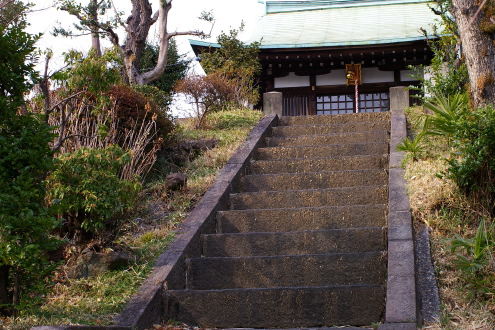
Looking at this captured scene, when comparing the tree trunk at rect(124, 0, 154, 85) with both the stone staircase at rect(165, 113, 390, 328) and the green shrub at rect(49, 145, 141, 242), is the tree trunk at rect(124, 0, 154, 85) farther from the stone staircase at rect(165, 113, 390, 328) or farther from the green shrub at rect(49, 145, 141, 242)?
the green shrub at rect(49, 145, 141, 242)

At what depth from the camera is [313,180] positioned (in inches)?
281

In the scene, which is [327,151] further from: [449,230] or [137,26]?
[137,26]

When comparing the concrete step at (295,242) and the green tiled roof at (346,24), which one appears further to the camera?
the green tiled roof at (346,24)

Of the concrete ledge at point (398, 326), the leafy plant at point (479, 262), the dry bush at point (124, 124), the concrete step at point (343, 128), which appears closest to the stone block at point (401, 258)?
the leafy plant at point (479, 262)

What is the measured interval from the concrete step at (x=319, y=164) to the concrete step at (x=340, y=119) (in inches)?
81.2

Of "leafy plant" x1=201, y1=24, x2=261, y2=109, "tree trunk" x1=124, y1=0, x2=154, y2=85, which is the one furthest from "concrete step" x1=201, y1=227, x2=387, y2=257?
"tree trunk" x1=124, y1=0, x2=154, y2=85

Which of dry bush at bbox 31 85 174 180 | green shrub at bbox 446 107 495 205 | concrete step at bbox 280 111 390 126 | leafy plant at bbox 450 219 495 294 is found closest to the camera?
leafy plant at bbox 450 219 495 294

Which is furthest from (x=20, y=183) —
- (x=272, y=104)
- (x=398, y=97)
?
(x=398, y=97)

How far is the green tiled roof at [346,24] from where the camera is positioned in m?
13.8

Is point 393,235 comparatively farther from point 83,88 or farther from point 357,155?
point 83,88

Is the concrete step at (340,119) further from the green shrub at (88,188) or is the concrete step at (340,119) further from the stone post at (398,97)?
the green shrub at (88,188)

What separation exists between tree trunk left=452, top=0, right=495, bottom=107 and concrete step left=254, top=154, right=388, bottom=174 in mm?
1479

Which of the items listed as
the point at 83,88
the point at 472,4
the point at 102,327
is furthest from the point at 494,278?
the point at 83,88

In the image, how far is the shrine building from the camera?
43.9 feet
